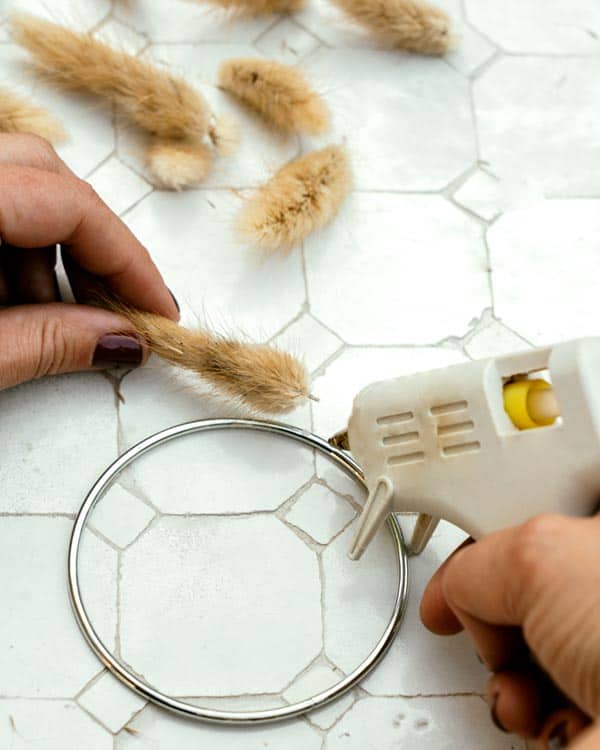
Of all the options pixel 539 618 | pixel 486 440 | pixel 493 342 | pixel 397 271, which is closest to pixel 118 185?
pixel 397 271

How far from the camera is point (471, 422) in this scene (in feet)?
2.13

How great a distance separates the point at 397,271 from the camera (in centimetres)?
95

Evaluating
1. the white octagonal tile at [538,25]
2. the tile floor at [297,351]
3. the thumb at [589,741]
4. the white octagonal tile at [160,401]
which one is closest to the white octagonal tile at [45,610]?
the tile floor at [297,351]

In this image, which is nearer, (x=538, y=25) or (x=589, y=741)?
(x=589, y=741)

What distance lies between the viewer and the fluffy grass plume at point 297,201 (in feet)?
2.96

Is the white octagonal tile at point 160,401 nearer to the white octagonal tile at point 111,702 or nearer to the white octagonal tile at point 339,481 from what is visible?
the white octagonal tile at point 339,481

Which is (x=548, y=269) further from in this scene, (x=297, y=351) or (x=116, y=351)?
(x=116, y=351)

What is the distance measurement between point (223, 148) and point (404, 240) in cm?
20

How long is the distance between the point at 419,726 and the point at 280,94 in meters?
0.60

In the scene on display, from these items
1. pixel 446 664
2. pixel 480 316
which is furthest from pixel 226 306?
pixel 446 664

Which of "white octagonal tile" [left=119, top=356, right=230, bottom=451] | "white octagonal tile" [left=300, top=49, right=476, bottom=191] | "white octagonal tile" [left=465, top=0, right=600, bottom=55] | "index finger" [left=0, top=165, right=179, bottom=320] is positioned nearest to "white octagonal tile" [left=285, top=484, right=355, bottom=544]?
"white octagonal tile" [left=119, top=356, right=230, bottom=451]

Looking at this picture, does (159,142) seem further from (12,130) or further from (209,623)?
(209,623)

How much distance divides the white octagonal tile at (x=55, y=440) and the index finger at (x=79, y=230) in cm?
10

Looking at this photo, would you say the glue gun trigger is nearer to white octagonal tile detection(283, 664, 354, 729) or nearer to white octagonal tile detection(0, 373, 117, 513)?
white octagonal tile detection(283, 664, 354, 729)
